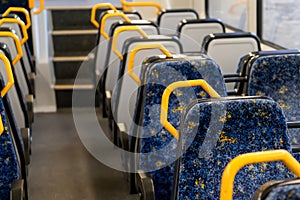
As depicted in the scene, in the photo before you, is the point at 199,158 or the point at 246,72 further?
the point at 246,72

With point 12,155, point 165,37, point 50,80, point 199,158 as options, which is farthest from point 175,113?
point 50,80

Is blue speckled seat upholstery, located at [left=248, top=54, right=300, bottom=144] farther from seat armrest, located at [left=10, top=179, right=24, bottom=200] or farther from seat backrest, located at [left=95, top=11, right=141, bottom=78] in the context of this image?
seat backrest, located at [left=95, top=11, right=141, bottom=78]

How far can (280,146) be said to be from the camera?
228 centimetres

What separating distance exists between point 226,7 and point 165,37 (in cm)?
289

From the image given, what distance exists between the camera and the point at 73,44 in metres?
7.57

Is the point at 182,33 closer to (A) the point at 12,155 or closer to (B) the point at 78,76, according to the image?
(B) the point at 78,76

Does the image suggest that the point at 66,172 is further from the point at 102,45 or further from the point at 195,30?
the point at 102,45

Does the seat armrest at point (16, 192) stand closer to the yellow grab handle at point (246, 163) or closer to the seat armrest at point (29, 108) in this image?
the yellow grab handle at point (246, 163)

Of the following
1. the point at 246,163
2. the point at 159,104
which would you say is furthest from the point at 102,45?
the point at 246,163

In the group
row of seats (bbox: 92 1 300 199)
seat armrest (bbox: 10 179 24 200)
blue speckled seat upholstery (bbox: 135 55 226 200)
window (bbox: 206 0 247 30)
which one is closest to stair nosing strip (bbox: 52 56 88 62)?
window (bbox: 206 0 247 30)

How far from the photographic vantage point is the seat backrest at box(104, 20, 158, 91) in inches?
199

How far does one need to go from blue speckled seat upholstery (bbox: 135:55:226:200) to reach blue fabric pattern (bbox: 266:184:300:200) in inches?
60.7

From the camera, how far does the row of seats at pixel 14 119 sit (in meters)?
2.79

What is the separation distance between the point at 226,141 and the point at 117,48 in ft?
10.1
